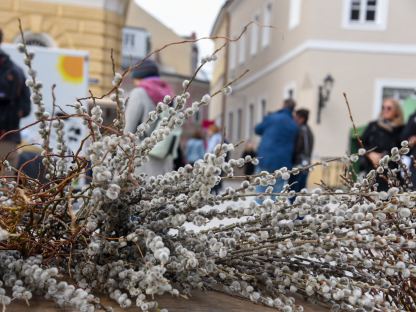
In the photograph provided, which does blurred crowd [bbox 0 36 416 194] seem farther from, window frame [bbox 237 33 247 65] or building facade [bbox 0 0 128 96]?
window frame [bbox 237 33 247 65]

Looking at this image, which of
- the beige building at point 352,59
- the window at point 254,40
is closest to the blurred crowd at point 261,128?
the beige building at point 352,59

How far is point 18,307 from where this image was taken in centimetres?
102

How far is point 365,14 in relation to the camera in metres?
13.8

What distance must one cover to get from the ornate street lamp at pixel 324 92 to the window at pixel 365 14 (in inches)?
53.1

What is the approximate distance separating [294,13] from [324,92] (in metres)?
2.89

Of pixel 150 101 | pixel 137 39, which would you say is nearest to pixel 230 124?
pixel 137 39

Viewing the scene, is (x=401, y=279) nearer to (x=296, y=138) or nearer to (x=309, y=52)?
(x=296, y=138)

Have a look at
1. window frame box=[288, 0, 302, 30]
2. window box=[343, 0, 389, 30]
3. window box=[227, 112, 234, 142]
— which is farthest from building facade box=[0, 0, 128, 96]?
window box=[227, 112, 234, 142]

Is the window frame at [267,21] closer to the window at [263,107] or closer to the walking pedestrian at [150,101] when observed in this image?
the window at [263,107]

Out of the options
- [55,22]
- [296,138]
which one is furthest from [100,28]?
[296,138]

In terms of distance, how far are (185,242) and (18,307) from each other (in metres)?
0.30

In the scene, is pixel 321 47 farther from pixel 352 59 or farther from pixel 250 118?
pixel 250 118

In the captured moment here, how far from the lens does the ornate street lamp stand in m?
13.4

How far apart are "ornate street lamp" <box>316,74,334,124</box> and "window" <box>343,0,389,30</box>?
4.43 ft
